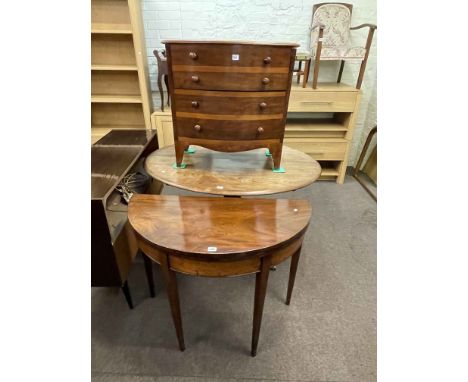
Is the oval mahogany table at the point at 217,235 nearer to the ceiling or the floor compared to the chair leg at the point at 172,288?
nearer to the ceiling

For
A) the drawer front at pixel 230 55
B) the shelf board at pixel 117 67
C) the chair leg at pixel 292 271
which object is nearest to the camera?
the drawer front at pixel 230 55

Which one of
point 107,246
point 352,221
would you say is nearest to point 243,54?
point 107,246

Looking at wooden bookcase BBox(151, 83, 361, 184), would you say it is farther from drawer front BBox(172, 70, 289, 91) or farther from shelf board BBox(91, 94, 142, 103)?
drawer front BBox(172, 70, 289, 91)

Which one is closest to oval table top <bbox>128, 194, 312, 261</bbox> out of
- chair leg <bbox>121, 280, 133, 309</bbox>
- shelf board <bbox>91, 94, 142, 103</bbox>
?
chair leg <bbox>121, 280, 133, 309</bbox>

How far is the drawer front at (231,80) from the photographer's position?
1.04 meters

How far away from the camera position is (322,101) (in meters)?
2.28

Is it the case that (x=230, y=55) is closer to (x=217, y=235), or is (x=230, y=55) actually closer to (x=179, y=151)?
(x=179, y=151)

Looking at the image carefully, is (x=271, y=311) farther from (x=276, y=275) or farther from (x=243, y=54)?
(x=243, y=54)

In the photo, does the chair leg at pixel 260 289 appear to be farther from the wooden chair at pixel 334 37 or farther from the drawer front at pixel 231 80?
the wooden chair at pixel 334 37

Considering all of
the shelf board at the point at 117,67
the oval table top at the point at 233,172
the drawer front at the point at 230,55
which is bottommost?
the oval table top at the point at 233,172

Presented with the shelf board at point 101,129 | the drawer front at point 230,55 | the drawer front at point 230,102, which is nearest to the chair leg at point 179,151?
the drawer front at point 230,102

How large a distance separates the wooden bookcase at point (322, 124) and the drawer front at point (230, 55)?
4.29 feet

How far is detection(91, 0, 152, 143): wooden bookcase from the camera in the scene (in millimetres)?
2180
